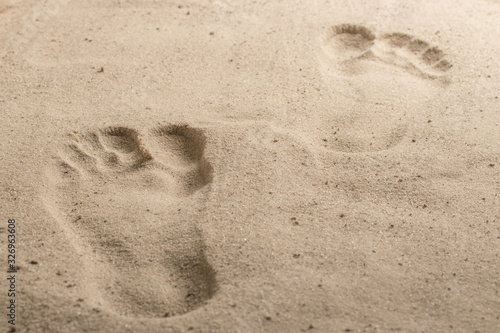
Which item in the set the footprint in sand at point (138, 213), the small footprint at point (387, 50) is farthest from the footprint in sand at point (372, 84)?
the footprint in sand at point (138, 213)

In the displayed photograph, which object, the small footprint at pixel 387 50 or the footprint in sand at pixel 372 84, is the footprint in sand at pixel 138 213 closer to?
the footprint in sand at pixel 372 84

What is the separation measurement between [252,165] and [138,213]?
1.38 ft

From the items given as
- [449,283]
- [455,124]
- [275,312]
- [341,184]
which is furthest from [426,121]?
[275,312]

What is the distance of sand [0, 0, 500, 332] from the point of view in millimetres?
1449

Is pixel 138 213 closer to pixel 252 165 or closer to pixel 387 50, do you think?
pixel 252 165

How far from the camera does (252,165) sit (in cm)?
185

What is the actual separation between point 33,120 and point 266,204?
997 millimetres

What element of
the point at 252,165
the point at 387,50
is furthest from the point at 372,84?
the point at 252,165

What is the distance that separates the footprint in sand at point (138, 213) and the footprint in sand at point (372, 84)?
1.77 feet

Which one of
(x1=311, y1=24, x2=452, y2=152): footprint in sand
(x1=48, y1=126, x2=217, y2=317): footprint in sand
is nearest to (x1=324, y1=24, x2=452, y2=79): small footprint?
(x1=311, y1=24, x2=452, y2=152): footprint in sand

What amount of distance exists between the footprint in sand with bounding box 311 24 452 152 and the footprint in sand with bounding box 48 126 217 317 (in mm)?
541

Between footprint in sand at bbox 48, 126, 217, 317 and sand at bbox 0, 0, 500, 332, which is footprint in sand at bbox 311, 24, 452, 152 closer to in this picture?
sand at bbox 0, 0, 500, 332

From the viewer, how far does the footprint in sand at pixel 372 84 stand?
2016 mm

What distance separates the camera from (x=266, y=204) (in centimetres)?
171
